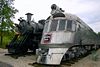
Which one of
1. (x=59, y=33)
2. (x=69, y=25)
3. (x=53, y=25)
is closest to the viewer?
(x=59, y=33)

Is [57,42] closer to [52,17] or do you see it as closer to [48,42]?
[48,42]

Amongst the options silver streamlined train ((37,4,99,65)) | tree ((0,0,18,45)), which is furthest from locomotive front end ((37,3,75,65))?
tree ((0,0,18,45))

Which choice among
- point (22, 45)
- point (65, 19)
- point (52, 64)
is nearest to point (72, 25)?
point (65, 19)

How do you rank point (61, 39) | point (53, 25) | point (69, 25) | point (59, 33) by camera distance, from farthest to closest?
1. point (53, 25)
2. point (69, 25)
3. point (59, 33)
4. point (61, 39)

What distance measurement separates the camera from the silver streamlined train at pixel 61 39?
17.1 metres

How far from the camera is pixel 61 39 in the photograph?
18.0 meters

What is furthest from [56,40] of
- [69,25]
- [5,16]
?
[5,16]

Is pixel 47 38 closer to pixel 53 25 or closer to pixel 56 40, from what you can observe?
pixel 56 40

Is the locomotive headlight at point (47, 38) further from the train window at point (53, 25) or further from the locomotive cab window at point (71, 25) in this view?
the locomotive cab window at point (71, 25)

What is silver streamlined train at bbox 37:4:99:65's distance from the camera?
1709 centimetres

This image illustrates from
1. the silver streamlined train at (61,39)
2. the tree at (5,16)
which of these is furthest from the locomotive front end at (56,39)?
the tree at (5,16)

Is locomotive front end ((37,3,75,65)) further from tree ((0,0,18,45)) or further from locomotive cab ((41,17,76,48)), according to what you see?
tree ((0,0,18,45))

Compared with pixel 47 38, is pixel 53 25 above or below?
above

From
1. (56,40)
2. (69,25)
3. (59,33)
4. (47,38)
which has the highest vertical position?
(69,25)
